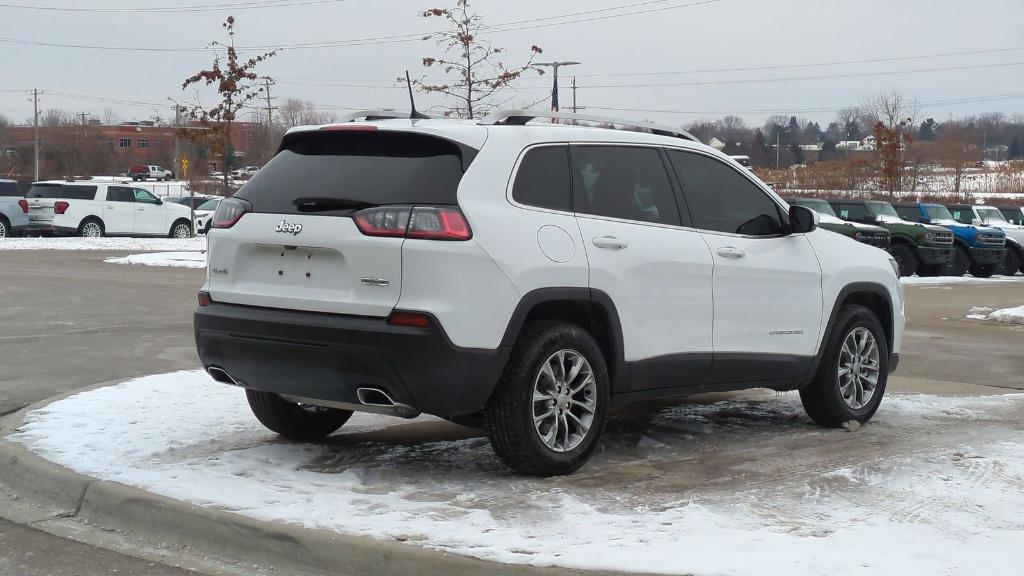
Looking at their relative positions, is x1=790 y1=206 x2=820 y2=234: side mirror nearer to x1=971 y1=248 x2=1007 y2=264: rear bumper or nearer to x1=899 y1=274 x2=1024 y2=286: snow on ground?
x1=899 y1=274 x2=1024 y2=286: snow on ground

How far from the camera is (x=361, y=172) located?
18.9ft

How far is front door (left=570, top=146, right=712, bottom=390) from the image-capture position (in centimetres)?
612

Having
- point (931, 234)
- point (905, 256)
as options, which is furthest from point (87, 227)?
point (931, 234)

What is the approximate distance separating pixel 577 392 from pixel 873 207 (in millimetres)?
23141

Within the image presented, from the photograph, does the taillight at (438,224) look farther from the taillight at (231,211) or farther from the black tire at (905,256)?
the black tire at (905,256)

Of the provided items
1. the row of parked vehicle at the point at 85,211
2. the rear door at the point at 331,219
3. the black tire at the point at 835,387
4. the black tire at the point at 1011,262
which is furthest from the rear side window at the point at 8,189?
the black tire at the point at 835,387

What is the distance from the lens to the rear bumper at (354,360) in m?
5.37

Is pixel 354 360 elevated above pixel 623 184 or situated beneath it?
situated beneath

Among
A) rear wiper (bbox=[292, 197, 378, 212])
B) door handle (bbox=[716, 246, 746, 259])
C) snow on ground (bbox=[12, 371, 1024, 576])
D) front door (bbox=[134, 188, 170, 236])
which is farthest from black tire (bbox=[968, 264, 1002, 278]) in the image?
rear wiper (bbox=[292, 197, 378, 212])

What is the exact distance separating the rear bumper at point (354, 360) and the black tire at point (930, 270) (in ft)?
77.6

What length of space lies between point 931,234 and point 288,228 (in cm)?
2332

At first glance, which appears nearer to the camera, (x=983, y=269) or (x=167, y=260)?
(x=167, y=260)

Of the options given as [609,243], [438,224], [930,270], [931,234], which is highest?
[438,224]

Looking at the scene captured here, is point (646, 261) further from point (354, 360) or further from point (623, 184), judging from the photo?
point (354, 360)
